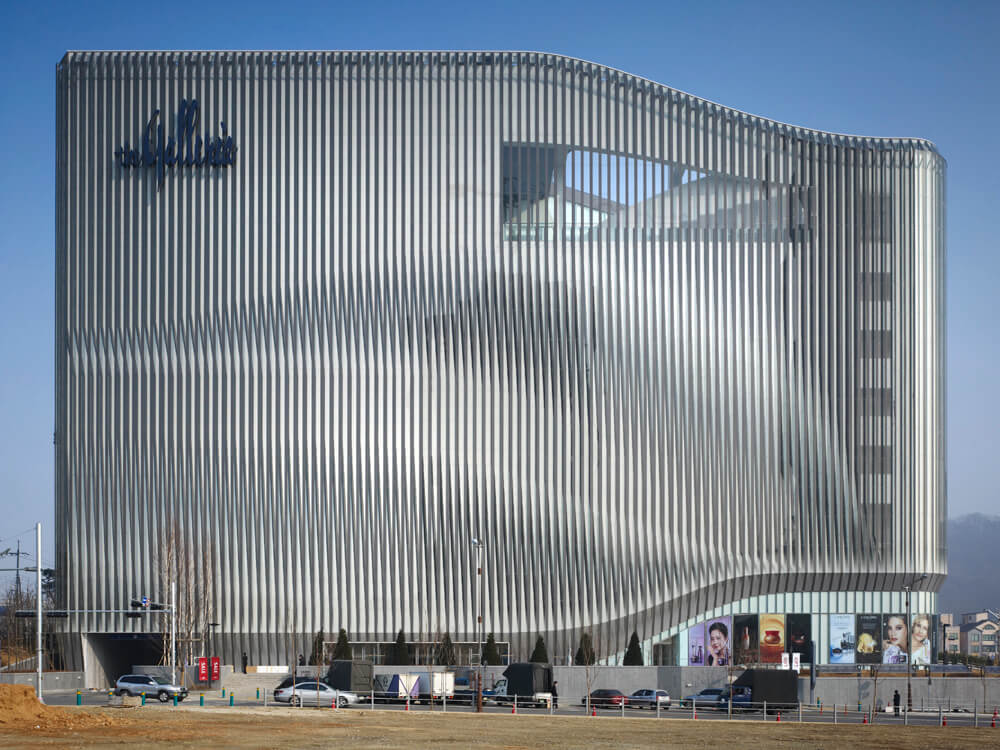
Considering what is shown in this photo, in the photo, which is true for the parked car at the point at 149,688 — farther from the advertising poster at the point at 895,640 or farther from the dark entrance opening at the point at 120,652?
the advertising poster at the point at 895,640

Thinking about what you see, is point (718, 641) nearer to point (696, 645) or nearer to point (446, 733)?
point (696, 645)

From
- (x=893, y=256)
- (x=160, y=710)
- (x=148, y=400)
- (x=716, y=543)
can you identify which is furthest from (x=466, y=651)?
(x=893, y=256)

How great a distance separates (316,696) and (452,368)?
1309 inches


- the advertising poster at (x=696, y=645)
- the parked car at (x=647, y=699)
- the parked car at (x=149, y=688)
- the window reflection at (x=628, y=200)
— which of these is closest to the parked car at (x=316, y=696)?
the parked car at (x=149, y=688)

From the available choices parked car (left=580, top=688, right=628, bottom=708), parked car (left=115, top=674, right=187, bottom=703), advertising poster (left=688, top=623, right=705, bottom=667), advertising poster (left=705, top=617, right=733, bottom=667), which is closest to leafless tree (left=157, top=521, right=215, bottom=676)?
parked car (left=115, top=674, right=187, bottom=703)

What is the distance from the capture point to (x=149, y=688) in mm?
69812

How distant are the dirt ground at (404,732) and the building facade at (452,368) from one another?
34.8m

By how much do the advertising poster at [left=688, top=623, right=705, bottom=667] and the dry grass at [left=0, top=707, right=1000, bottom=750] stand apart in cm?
3476

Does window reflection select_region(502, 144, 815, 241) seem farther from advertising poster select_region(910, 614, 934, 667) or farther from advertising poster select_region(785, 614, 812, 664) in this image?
advertising poster select_region(910, 614, 934, 667)

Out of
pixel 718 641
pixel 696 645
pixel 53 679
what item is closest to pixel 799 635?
pixel 718 641

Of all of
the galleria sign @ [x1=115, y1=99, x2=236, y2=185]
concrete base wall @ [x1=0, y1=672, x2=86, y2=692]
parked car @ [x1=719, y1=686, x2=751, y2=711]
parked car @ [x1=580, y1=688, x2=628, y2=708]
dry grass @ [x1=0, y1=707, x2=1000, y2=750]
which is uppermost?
the galleria sign @ [x1=115, y1=99, x2=236, y2=185]

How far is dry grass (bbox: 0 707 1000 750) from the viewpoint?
137ft

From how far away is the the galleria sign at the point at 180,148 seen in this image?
93750 millimetres

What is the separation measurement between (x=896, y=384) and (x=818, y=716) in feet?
129
